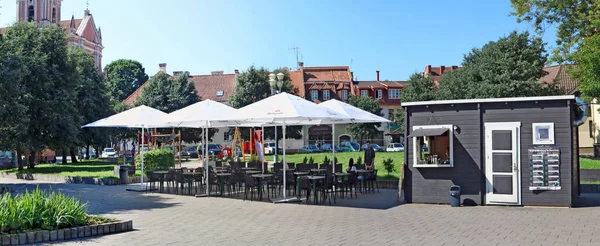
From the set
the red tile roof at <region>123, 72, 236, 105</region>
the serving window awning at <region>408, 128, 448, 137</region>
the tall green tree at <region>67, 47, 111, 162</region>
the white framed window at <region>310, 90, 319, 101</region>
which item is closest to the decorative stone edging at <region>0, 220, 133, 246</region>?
the serving window awning at <region>408, 128, 448, 137</region>

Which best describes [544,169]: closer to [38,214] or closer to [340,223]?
[340,223]

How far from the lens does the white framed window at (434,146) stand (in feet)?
47.8

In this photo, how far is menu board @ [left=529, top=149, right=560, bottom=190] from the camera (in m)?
13.6

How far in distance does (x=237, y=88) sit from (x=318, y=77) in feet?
48.9

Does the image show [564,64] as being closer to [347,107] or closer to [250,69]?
[347,107]

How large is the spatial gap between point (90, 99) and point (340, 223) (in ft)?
94.9

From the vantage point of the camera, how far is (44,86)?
27031mm

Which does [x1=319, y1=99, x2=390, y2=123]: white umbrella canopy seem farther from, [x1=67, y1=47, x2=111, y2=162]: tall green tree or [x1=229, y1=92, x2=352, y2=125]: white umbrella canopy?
[x1=67, y1=47, x2=111, y2=162]: tall green tree

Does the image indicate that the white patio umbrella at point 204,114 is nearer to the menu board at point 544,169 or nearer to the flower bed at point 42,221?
the flower bed at point 42,221

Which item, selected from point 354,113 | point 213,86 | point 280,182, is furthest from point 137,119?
point 213,86

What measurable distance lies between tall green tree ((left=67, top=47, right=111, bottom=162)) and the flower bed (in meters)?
26.0

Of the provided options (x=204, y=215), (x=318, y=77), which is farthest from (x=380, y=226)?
(x=318, y=77)

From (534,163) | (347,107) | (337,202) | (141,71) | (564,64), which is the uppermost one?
(141,71)

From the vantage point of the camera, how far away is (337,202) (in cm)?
1520
